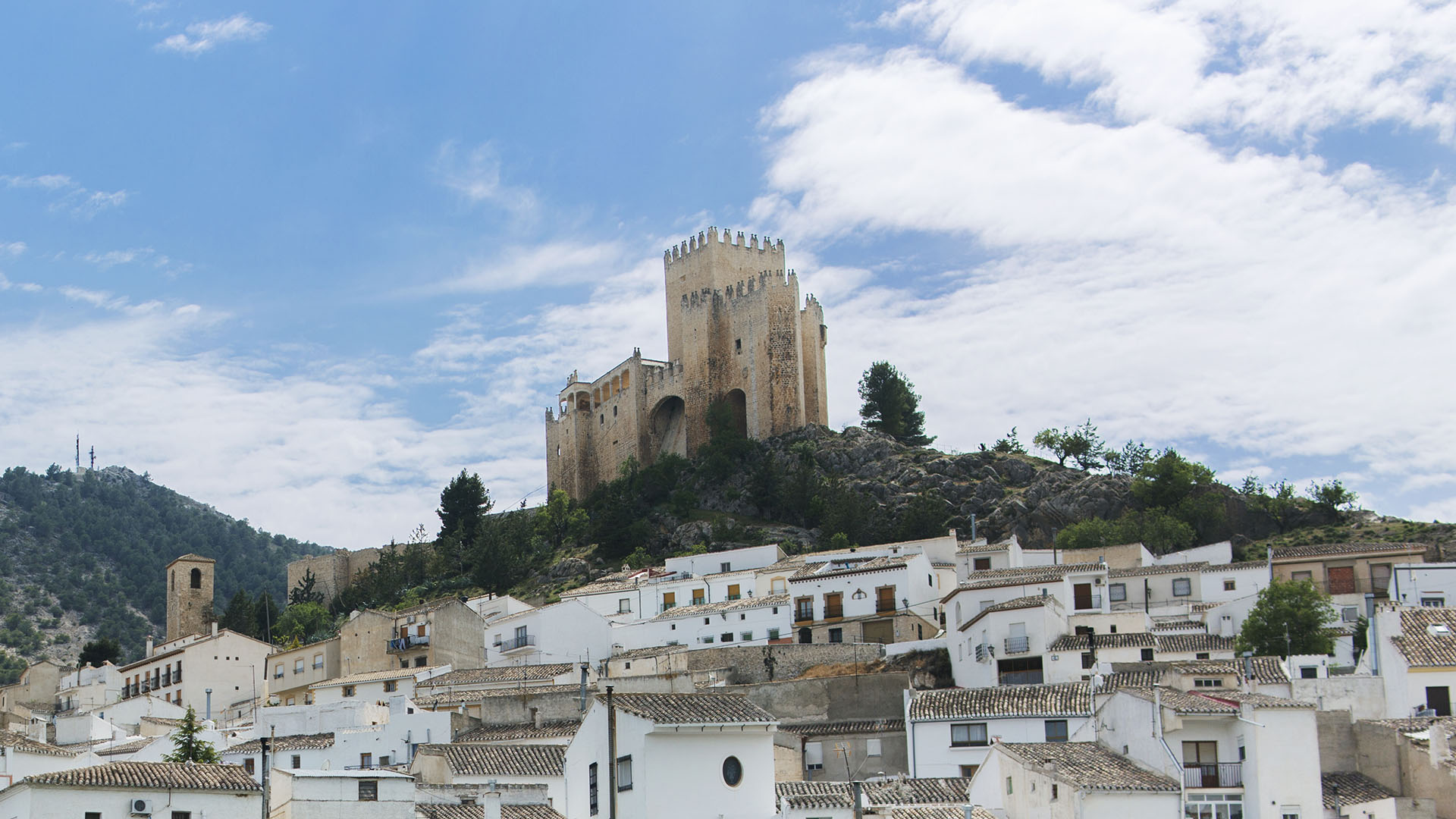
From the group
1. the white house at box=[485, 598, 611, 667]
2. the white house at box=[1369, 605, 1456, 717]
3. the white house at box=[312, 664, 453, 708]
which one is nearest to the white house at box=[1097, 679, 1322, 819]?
the white house at box=[1369, 605, 1456, 717]

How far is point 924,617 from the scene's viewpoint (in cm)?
5456

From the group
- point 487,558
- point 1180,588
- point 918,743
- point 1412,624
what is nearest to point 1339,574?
point 1180,588

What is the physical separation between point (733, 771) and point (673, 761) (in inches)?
49.5

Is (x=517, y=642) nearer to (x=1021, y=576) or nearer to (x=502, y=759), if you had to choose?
(x=1021, y=576)

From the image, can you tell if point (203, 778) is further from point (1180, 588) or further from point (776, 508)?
point (776, 508)

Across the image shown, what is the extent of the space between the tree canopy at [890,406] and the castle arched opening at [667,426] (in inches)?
419

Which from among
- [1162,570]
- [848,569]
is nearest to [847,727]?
[848,569]

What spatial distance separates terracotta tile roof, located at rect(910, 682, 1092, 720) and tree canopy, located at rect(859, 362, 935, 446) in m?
53.9

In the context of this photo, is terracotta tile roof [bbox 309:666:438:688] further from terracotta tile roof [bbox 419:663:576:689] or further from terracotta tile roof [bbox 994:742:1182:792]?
terracotta tile roof [bbox 994:742:1182:792]

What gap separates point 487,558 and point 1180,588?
38.8 m

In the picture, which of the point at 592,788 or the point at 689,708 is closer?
the point at 689,708

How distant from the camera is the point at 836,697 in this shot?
45.8m

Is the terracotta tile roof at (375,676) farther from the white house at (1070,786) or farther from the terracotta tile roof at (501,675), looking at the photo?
the white house at (1070,786)

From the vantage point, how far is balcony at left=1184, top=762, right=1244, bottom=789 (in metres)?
30.4
